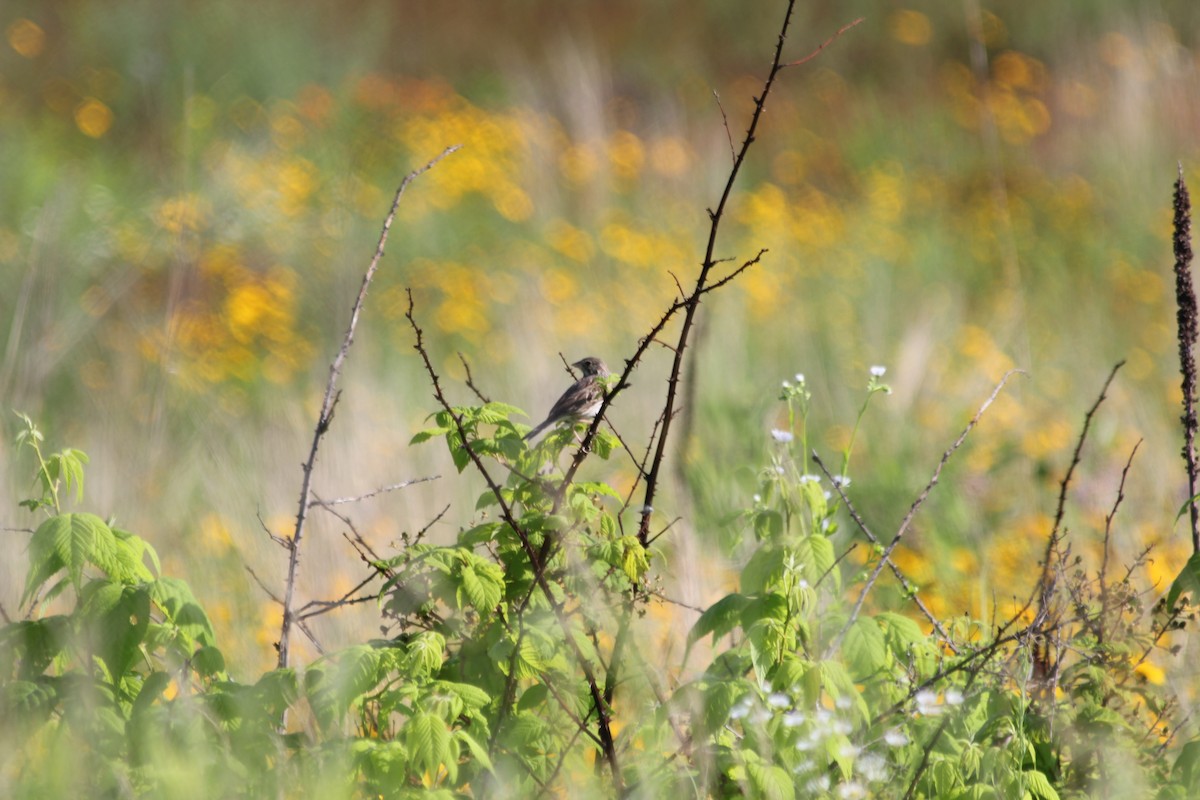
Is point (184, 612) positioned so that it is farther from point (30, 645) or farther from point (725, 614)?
point (725, 614)

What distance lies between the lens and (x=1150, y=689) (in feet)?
8.38

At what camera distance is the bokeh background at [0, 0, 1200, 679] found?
443cm

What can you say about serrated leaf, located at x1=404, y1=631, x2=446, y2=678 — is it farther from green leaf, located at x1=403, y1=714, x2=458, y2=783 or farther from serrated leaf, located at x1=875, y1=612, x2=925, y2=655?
serrated leaf, located at x1=875, y1=612, x2=925, y2=655

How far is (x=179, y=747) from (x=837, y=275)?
6.22 m

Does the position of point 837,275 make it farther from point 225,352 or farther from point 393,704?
point 393,704

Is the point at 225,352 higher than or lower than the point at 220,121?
lower

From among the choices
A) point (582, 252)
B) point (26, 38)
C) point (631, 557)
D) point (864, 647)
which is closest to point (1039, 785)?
point (864, 647)

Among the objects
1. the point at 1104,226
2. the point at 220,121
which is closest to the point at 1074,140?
the point at 1104,226

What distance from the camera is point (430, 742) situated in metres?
1.87

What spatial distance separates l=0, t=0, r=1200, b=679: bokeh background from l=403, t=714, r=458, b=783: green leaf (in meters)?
0.54

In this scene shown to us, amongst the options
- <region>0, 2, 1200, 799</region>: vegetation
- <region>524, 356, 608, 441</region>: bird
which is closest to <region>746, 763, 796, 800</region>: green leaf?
<region>0, 2, 1200, 799</region>: vegetation

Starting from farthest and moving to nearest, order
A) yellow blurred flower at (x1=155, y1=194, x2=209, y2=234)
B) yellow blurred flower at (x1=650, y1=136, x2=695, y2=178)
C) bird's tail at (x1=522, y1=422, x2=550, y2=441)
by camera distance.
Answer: yellow blurred flower at (x1=650, y1=136, x2=695, y2=178) → yellow blurred flower at (x1=155, y1=194, x2=209, y2=234) → bird's tail at (x1=522, y1=422, x2=550, y2=441)

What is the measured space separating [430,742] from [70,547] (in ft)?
2.03

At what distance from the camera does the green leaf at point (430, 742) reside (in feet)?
6.12
